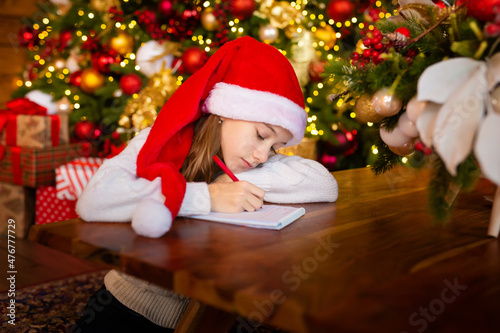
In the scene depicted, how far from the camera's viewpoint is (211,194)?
2.94 ft

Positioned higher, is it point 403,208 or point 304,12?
point 304,12

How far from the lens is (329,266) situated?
1.88 ft

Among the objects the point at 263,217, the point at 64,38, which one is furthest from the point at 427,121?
the point at 64,38

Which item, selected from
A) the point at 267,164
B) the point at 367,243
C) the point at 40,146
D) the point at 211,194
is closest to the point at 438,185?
the point at 367,243

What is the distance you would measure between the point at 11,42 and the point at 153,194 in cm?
314

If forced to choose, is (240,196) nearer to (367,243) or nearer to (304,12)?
(367,243)

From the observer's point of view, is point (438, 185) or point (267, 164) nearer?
point (438, 185)

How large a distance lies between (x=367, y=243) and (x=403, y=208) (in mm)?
313

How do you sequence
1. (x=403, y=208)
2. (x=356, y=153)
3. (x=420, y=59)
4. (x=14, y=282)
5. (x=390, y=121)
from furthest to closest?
(x=356, y=153) < (x=14, y=282) < (x=403, y=208) < (x=390, y=121) < (x=420, y=59)

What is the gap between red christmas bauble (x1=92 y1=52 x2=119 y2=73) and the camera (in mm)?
2775

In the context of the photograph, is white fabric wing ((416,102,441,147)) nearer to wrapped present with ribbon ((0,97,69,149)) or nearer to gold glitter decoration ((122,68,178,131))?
gold glitter decoration ((122,68,178,131))

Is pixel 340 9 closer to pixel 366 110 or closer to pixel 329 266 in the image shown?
pixel 366 110

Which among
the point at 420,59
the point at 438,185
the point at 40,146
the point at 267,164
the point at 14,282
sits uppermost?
the point at 420,59

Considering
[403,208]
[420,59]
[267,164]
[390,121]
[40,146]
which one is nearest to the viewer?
[420,59]
